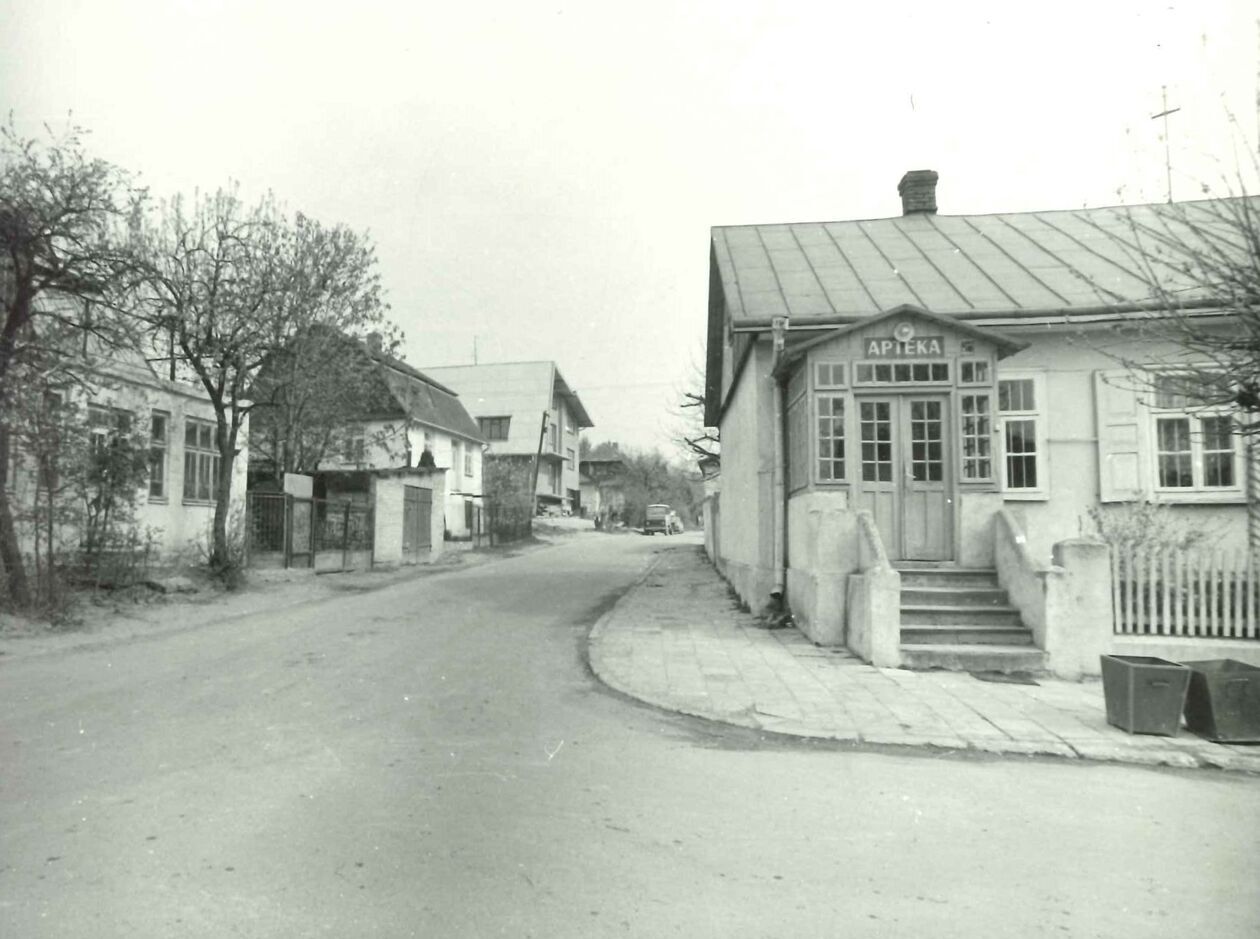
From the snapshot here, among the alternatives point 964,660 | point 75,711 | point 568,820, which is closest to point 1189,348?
point 964,660

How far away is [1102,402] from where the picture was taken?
12.9 m

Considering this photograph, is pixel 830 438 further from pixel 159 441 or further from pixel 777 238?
pixel 159 441

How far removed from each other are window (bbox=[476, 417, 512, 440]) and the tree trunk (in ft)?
139

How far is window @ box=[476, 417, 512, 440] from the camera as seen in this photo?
2131 inches

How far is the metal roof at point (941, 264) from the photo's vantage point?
43.7 ft

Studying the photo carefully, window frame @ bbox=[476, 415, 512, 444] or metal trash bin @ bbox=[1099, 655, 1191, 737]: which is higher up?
window frame @ bbox=[476, 415, 512, 444]

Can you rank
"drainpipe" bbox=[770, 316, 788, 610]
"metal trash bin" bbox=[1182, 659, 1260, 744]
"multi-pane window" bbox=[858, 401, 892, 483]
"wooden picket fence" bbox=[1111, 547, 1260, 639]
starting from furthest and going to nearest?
"drainpipe" bbox=[770, 316, 788, 610] < "multi-pane window" bbox=[858, 401, 892, 483] < "wooden picket fence" bbox=[1111, 547, 1260, 639] < "metal trash bin" bbox=[1182, 659, 1260, 744]

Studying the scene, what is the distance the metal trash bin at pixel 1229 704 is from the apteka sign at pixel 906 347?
5.43m

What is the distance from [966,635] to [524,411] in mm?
46030

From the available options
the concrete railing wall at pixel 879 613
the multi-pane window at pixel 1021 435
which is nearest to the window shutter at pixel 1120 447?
the multi-pane window at pixel 1021 435

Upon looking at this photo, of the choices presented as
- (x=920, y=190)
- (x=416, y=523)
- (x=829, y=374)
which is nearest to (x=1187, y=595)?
(x=829, y=374)

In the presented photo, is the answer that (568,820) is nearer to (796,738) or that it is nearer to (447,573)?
(796,738)

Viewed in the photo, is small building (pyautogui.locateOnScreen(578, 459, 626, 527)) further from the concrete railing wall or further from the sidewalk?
the concrete railing wall

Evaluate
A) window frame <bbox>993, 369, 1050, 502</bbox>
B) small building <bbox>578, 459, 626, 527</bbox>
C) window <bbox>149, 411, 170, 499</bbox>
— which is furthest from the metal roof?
small building <bbox>578, 459, 626, 527</bbox>
